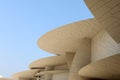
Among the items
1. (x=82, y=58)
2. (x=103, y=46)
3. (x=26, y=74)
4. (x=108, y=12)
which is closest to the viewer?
(x=108, y=12)

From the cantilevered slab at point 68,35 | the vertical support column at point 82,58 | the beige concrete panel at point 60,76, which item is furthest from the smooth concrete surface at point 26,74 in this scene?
the vertical support column at point 82,58

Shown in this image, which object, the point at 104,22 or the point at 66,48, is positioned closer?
the point at 104,22

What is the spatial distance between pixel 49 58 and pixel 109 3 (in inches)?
868

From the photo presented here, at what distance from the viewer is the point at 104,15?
10.0m

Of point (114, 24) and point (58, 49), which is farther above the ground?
point (58, 49)

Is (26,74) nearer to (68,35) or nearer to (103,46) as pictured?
(68,35)

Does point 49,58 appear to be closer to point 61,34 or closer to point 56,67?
point 56,67

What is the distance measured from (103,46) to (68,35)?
4.14 m

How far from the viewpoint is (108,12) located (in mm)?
9766

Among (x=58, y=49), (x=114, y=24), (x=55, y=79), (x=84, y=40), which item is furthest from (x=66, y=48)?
(x=114, y=24)

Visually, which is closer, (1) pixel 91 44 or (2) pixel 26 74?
(1) pixel 91 44

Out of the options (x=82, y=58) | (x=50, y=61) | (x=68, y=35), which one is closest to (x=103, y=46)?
(x=82, y=58)

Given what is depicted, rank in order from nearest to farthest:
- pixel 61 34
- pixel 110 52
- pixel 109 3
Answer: pixel 109 3
pixel 110 52
pixel 61 34

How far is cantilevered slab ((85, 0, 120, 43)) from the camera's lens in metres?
9.07
